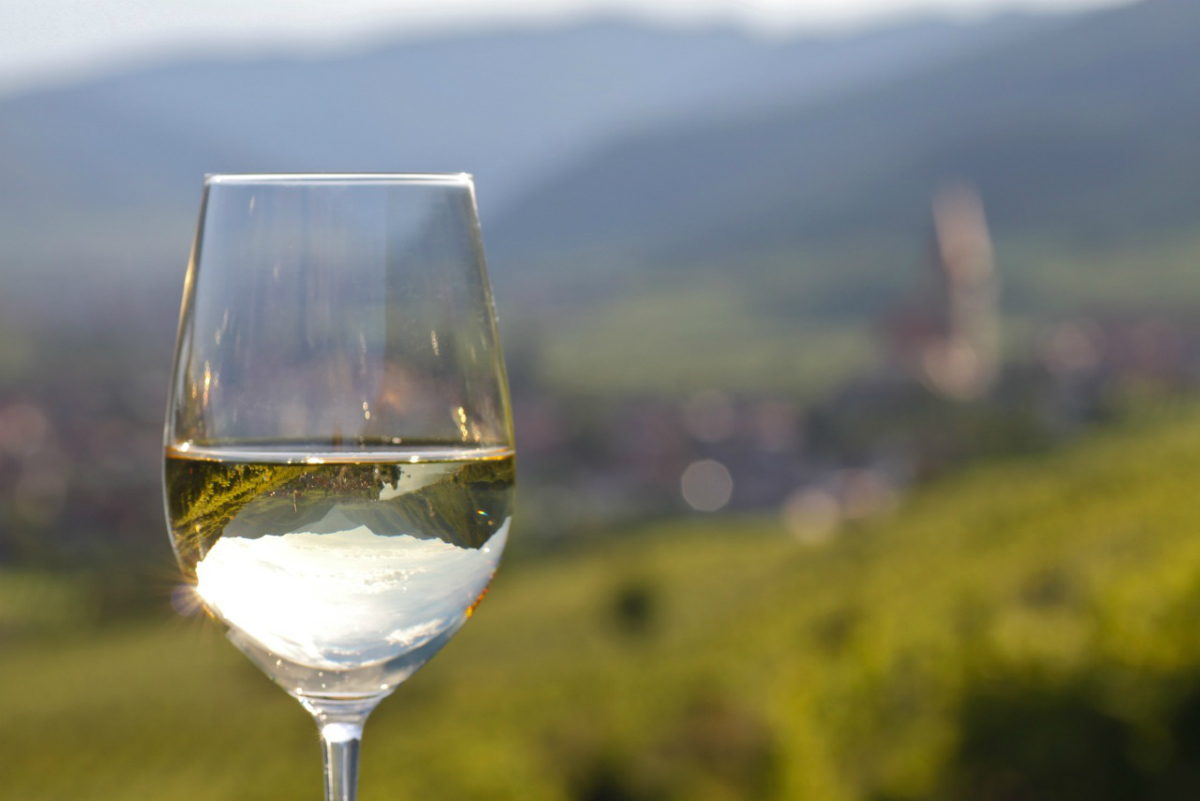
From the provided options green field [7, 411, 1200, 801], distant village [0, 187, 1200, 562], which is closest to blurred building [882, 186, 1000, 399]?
distant village [0, 187, 1200, 562]

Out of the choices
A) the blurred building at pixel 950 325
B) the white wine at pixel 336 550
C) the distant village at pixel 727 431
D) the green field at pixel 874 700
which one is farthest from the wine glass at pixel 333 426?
the blurred building at pixel 950 325

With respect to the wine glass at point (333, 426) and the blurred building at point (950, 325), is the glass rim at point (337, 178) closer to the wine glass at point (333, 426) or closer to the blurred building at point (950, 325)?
the wine glass at point (333, 426)

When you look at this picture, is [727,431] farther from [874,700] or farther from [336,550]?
[336,550]

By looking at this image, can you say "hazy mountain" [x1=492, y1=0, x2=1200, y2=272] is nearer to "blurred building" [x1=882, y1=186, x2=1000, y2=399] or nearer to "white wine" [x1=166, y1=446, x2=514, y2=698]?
"blurred building" [x1=882, y1=186, x2=1000, y2=399]

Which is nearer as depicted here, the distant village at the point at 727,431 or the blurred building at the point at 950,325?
the distant village at the point at 727,431

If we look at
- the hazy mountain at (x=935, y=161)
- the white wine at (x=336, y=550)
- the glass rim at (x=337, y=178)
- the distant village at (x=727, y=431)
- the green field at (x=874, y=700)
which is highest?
the hazy mountain at (x=935, y=161)

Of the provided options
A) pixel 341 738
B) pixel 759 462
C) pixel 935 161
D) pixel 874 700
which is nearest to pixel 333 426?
pixel 341 738

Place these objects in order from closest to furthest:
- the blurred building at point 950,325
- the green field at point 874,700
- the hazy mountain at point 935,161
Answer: the green field at point 874,700 → the blurred building at point 950,325 → the hazy mountain at point 935,161
